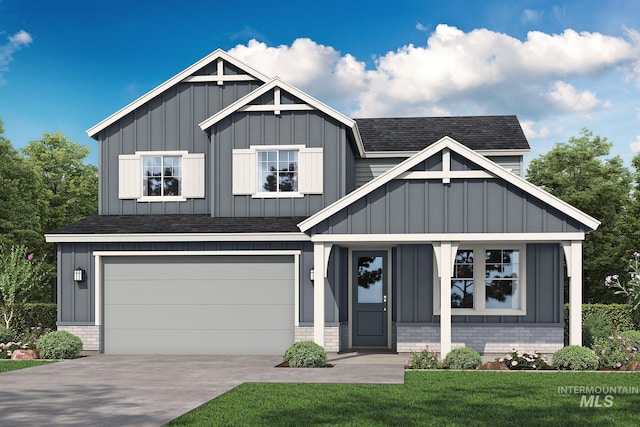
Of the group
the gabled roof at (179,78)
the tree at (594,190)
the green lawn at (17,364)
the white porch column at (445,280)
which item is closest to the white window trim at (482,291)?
the white porch column at (445,280)

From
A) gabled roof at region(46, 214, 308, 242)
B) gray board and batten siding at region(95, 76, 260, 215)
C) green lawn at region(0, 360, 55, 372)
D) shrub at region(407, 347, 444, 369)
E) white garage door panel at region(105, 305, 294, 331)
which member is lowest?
green lawn at region(0, 360, 55, 372)

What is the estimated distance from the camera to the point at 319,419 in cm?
1038

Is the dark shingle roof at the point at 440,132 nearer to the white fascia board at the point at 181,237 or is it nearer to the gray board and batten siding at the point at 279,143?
the gray board and batten siding at the point at 279,143

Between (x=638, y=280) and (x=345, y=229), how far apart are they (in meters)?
6.69

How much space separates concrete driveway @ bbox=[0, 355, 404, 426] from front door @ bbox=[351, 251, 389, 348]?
167 centimetres

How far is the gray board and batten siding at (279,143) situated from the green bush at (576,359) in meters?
7.24

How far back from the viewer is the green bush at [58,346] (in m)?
18.4

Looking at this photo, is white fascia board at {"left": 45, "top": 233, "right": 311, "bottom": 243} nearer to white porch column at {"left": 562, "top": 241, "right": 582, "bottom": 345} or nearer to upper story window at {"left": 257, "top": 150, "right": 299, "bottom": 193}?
upper story window at {"left": 257, "top": 150, "right": 299, "bottom": 193}

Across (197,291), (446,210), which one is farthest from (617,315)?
(197,291)

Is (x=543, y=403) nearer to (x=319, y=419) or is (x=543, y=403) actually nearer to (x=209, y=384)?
(x=319, y=419)

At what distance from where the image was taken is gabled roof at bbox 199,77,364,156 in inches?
806

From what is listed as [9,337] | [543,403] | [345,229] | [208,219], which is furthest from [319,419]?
[9,337]

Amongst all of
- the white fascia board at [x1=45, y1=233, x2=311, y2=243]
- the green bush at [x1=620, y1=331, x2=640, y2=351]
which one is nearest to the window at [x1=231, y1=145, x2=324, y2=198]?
the white fascia board at [x1=45, y1=233, x2=311, y2=243]

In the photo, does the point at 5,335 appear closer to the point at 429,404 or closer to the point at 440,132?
the point at 429,404
